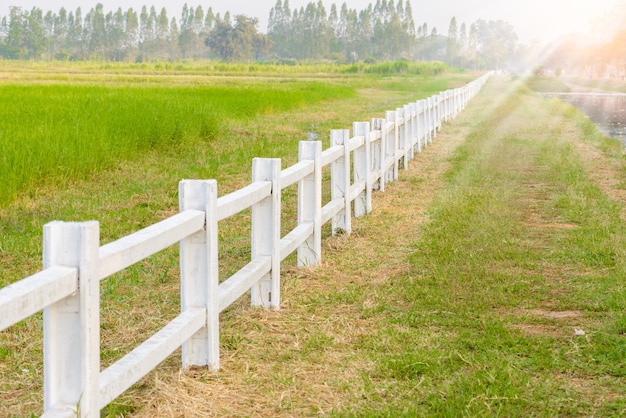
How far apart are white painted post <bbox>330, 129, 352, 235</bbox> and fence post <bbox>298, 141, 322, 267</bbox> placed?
4.38 feet

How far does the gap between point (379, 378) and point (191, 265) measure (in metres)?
1.23

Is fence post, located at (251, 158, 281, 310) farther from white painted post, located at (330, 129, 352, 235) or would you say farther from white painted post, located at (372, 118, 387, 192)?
white painted post, located at (372, 118, 387, 192)

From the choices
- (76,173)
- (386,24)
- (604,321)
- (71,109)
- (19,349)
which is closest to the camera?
(19,349)

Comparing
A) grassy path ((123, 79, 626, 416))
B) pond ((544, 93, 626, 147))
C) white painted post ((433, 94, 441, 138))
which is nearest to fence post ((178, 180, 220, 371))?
grassy path ((123, 79, 626, 416))

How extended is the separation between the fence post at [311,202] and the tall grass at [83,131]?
426 cm

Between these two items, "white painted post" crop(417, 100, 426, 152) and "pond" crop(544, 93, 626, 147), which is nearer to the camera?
"white painted post" crop(417, 100, 426, 152)

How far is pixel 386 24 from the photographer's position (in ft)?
573

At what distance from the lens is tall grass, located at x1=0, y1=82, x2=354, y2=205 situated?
35.2 feet

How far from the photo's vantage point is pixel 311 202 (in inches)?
286

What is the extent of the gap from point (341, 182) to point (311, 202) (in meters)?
1.60

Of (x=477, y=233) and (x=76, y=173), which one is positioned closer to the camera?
(x=477, y=233)

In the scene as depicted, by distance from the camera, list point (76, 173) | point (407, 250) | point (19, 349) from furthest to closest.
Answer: point (76, 173) < point (407, 250) < point (19, 349)

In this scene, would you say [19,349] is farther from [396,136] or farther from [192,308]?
[396,136]

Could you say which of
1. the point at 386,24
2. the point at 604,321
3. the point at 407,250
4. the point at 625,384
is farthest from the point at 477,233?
the point at 386,24
